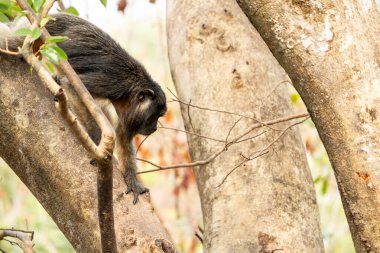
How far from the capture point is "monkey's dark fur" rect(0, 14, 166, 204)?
173 inches

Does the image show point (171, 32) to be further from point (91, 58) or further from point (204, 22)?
point (91, 58)

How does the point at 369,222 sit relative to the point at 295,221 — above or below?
below

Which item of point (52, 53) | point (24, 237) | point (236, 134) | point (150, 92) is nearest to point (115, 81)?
point (150, 92)

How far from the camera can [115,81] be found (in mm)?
4543

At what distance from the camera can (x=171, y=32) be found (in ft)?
14.0

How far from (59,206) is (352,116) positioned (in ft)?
4.27

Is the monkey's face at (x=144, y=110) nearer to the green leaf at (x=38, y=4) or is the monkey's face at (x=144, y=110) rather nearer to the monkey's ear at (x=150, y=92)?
the monkey's ear at (x=150, y=92)

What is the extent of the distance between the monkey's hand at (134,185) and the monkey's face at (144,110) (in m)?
0.65

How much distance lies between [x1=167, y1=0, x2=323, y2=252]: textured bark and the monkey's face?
0.60 meters

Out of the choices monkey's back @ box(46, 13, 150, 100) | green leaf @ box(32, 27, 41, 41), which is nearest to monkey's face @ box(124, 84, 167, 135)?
monkey's back @ box(46, 13, 150, 100)

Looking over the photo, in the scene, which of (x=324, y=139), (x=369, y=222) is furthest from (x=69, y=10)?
(x=369, y=222)

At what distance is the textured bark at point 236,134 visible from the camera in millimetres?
3291

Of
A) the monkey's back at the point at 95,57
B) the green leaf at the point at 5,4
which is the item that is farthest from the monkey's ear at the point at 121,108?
the green leaf at the point at 5,4

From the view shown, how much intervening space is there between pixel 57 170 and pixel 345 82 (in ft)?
4.16
